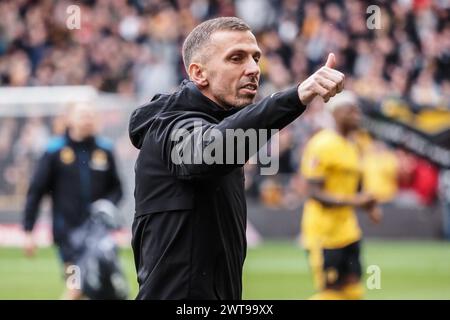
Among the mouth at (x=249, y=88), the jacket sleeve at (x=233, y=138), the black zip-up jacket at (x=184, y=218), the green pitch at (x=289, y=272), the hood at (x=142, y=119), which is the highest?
the mouth at (x=249, y=88)

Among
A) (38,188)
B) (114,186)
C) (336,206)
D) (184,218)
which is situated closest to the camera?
(184,218)

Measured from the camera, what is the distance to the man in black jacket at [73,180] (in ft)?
34.8

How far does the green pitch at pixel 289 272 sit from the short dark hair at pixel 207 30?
22.2 feet

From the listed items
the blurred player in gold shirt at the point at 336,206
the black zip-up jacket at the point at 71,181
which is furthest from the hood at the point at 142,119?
the black zip-up jacket at the point at 71,181

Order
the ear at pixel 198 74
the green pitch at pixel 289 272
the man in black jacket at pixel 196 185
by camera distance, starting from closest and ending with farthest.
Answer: the man in black jacket at pixel 196 185 < the ear at pixel 198 74 < the green pitch at pixel 289 272

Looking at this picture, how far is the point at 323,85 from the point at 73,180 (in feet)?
22.1

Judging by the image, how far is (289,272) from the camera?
15461 millimetres

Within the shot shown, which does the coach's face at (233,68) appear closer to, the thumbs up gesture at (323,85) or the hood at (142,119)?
the hood at (142,119)

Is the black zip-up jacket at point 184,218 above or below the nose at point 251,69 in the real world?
below

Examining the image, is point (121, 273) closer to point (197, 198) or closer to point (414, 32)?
point (197, 198)

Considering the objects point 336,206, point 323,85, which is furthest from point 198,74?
point 336,206

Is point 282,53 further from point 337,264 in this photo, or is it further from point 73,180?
point 337,264

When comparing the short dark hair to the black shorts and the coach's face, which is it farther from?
the black shorts
